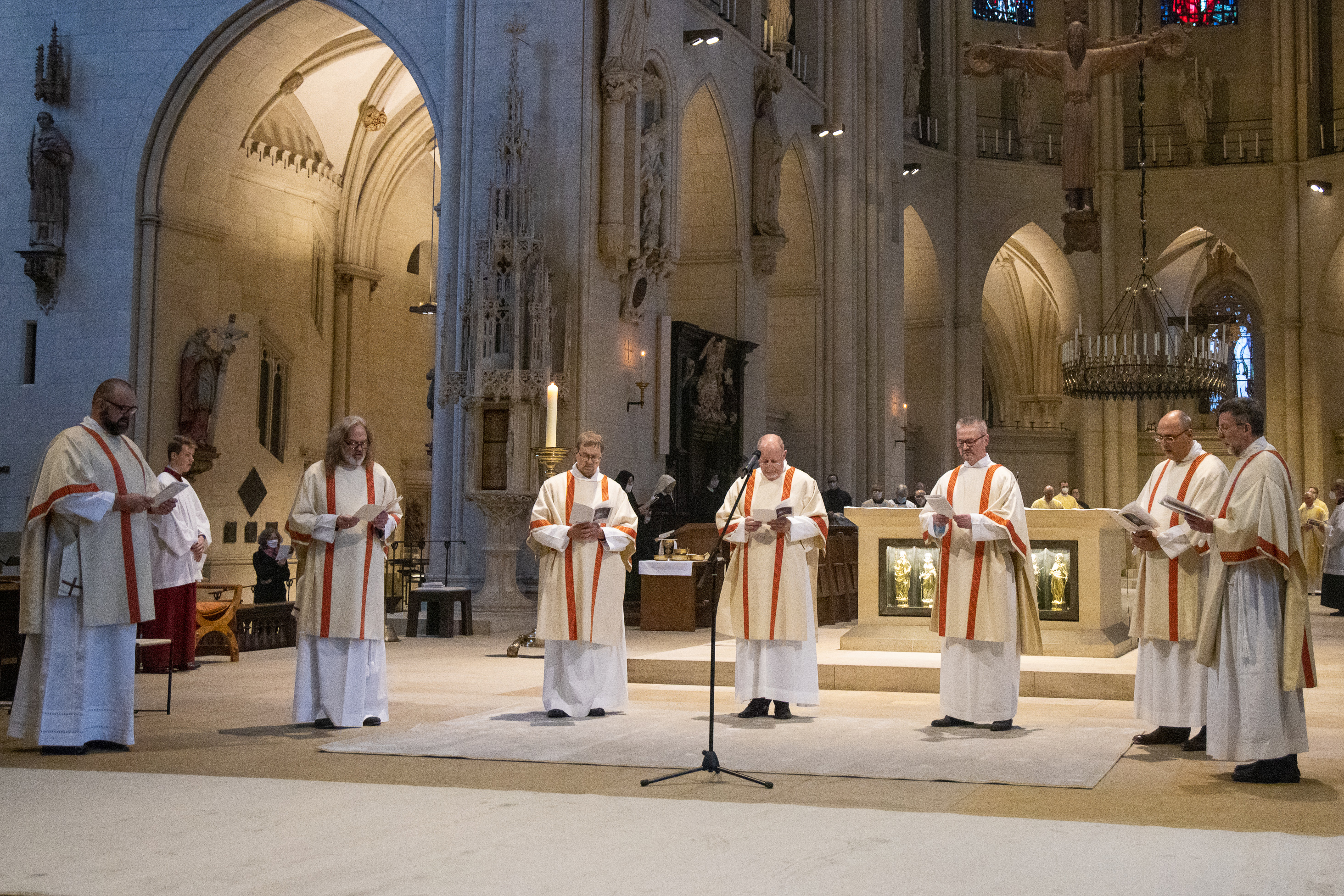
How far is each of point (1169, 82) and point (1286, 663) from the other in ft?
82.3

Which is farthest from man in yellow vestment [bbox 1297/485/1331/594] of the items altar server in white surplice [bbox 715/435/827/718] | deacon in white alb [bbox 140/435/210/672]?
deacon in white alb [bbox 140/435/210/672]

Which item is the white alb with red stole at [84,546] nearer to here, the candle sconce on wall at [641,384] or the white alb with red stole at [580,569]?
the white alb with red stole at [580,569]

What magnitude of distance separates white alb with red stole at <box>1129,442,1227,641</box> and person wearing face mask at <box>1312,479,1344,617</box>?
32.4ft

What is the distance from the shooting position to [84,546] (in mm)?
6273

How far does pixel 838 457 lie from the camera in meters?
21.6

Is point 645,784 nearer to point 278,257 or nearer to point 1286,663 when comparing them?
point 1286,663

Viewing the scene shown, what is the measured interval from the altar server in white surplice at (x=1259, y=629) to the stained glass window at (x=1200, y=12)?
24.7m

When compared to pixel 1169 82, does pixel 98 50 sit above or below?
below

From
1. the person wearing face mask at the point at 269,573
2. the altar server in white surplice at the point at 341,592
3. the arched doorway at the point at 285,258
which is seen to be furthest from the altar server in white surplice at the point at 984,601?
the arched doorway at the point at 285,258

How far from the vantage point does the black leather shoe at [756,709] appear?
7484mm

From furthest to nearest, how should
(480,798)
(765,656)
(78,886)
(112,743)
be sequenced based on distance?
(765,656) → (112,743) → (480,798) → (78,886)

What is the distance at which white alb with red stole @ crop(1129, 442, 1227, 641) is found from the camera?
641 cm

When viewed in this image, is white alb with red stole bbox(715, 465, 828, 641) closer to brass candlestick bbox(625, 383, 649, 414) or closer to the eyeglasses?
the eyeglasses

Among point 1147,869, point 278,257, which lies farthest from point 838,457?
point 1147,869
